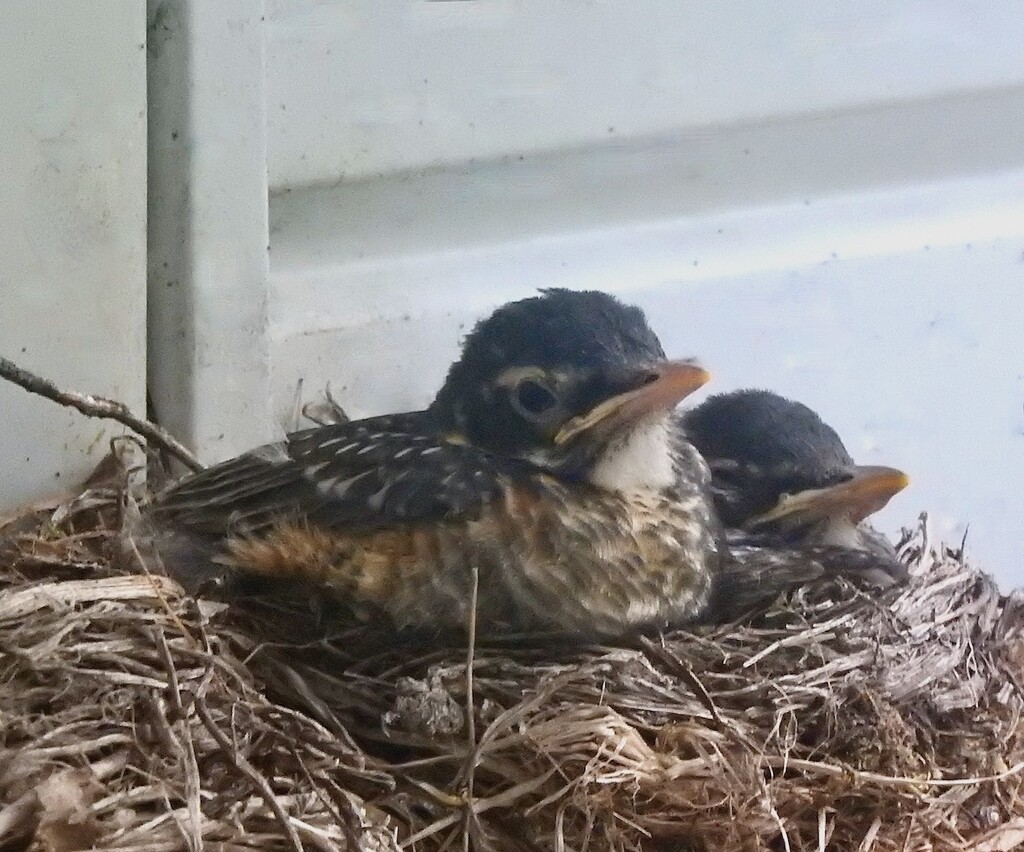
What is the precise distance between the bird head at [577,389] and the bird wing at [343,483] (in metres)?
0.05

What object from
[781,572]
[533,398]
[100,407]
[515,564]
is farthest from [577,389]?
[100,407]

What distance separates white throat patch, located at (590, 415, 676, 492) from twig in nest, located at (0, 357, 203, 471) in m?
0.46

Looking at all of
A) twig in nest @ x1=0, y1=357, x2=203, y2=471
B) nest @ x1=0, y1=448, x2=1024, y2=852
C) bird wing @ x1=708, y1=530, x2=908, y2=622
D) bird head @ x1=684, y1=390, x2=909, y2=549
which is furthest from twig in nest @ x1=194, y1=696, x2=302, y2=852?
bird head @ x1=684, y1=390, x2=909, y2=549

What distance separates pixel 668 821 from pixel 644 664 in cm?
14

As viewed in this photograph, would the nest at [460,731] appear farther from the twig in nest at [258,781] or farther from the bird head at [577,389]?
the bird head at [577,389]

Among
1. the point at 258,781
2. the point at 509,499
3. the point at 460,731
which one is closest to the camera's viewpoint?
the point at 258,781

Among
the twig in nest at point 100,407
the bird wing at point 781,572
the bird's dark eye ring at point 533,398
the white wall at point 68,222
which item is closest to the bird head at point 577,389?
the bird's dark eye ring at point 533,398

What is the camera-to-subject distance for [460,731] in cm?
101

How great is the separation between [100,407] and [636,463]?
54 cm

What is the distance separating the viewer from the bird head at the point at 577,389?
1171 mm

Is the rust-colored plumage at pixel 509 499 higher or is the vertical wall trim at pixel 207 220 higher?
the vertical wall trim at pixel 207 220

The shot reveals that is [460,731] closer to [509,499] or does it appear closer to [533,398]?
[509,499]

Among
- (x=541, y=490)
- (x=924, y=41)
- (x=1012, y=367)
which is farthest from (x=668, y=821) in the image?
(x=924, y=41)

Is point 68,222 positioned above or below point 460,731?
above
